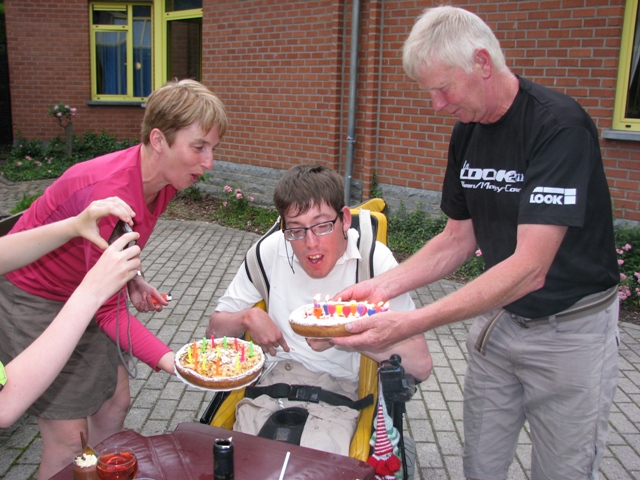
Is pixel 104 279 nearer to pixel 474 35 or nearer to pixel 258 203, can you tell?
pixel 474 35

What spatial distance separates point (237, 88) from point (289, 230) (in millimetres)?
7423

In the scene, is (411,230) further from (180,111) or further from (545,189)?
(545,189)

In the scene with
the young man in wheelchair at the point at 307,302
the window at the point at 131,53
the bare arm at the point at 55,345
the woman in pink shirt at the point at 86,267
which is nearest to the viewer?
the bare arm at the point at 55,345

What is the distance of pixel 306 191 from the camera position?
283 cm

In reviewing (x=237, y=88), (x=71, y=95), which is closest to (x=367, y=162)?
(x=237, y=88)

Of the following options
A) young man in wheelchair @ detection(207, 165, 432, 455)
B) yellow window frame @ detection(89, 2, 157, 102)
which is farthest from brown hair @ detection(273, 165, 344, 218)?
yellow window frame @ detection(89, 2, 157, 102)

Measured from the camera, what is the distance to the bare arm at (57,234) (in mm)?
2115

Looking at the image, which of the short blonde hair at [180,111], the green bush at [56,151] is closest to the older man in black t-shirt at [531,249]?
the short blonde hair at [180,111]

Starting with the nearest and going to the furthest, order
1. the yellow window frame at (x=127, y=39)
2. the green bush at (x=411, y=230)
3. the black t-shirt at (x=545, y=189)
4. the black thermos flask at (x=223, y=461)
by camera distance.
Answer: the black thermos flask at (x=223, y=461) < the black t-shirt at (x=545, y=189) < the green bush at (x=411, y=230) < the yellow window frame at (x=127, y=39)

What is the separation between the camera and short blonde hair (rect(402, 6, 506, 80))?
7.32 feet

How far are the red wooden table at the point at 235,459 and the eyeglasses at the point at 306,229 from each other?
948mm

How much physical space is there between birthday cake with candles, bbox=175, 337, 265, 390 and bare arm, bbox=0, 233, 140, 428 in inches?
28.8

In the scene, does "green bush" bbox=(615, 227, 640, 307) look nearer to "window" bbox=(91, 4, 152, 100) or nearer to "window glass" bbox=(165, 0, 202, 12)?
"window glass" bbox=(165, 0, 202, 12)

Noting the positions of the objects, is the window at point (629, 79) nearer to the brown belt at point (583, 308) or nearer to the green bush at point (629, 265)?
the green bush at point (629, 265)
